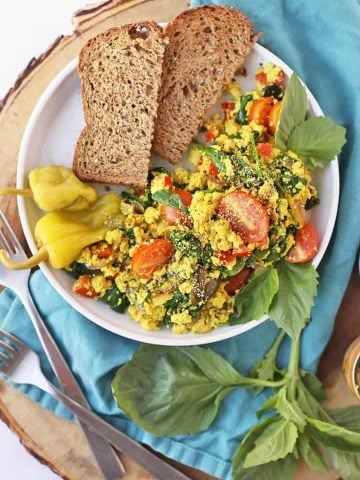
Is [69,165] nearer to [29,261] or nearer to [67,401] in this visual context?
[29,261]

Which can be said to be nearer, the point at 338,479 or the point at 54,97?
the point at 54,97

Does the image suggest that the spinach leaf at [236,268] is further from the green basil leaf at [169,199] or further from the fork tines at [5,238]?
the fork tines at [5,238]

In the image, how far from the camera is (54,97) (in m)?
2.64

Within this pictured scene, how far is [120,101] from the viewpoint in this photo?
8.60ft

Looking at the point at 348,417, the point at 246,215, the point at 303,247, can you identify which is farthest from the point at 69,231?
the point at 348,417

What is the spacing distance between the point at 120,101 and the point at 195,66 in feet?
1.12

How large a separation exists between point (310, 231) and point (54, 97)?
1186 mm

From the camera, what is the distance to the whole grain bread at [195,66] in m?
2.60

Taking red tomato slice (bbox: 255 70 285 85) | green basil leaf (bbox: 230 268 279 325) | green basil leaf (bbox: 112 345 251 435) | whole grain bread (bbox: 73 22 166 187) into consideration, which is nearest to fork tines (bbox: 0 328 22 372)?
green basil leaf (bbox: 112 345 251 435)

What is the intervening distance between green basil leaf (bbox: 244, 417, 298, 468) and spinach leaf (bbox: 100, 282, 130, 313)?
783mm

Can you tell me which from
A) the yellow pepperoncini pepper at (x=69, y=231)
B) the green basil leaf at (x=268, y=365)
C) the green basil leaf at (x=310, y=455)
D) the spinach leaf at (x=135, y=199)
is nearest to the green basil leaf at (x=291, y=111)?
the spinach leaf at (x=135, y=199)

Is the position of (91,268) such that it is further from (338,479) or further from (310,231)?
(338,479)

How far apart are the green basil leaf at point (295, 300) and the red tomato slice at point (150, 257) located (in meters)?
0.48

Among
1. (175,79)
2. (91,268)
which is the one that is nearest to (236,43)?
(175,79)
